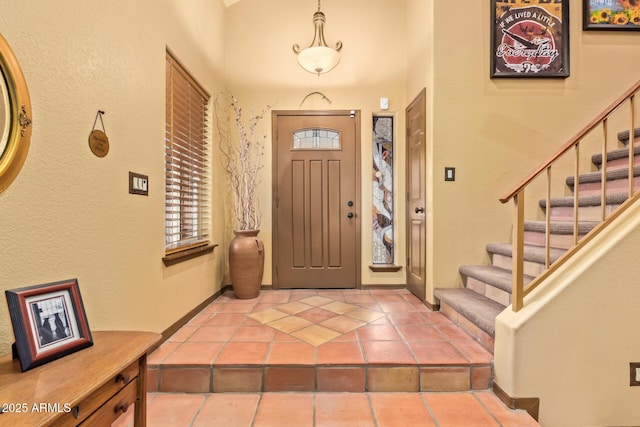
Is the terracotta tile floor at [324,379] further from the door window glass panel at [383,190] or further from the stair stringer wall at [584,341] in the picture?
the door window glass panel at [383,190]

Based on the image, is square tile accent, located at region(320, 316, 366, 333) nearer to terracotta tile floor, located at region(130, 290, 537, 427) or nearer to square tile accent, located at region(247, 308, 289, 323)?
terracotta tile floor, located at region(130, 290, 537, 427)

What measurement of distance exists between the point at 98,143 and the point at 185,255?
1.09 meters

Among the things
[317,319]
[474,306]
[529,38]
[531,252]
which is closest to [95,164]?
[317,319]

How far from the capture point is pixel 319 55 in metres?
3.07

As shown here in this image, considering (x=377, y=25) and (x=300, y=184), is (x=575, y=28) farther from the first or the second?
(x=300, y=184)

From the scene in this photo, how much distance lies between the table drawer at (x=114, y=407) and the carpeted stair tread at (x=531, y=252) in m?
2.37

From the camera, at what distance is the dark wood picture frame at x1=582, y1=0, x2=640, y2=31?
105 inches

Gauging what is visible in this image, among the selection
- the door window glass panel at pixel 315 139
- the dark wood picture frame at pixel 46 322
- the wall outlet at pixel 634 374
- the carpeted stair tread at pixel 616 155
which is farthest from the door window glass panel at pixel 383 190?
the dark wood picture frame at pixel 46 322

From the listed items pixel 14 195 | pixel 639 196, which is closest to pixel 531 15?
pixel 639 196

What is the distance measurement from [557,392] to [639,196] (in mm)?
1160

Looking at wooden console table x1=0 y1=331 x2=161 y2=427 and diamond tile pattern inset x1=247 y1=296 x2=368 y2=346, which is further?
diamond tile pattern inset x1=247 y1=296 x2=368 y2=346

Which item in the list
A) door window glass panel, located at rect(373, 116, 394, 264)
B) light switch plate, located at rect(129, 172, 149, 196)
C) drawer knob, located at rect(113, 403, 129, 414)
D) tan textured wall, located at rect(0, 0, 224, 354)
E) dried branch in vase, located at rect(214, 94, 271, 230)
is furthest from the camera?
door window glass panel, located at rect(373, 116, 394, 264)

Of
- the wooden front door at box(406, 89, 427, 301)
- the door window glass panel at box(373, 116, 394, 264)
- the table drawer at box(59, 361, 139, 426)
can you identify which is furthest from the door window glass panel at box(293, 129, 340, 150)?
the table drawer at box(59, 361, 139, 426)

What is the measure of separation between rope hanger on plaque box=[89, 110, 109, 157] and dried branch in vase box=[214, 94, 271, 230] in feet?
5.64
